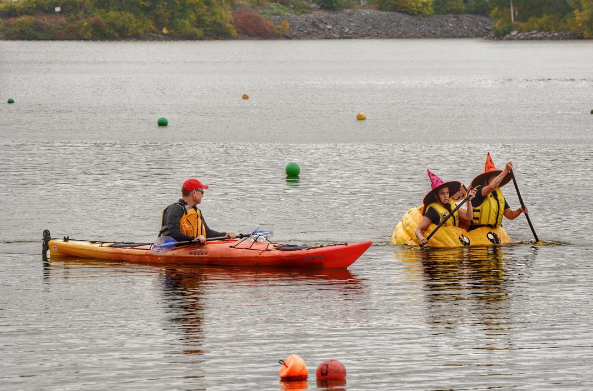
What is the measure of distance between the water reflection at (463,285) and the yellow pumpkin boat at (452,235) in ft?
0.44

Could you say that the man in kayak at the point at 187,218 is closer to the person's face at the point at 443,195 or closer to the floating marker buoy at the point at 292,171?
the person's face at the point at 443,195

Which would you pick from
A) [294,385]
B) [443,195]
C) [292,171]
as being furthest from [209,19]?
[294,385]

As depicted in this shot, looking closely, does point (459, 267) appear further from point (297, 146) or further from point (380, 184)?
point (297, 146)

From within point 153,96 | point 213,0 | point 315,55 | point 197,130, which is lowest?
point 197,130

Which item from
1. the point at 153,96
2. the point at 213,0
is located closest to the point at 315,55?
the point at 213,0

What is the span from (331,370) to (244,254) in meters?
7.06

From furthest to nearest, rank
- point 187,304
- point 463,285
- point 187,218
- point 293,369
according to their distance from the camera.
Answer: point 187,218 → point 463,285 → point 187,304 → point 293,369

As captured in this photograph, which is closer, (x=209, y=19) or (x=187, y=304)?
(x=187, y=304)

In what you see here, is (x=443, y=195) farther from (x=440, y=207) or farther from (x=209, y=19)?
(x=209, y=19)

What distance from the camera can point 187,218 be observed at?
2027 centimetres

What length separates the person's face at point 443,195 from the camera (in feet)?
68.4

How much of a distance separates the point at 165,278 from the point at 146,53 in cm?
12193

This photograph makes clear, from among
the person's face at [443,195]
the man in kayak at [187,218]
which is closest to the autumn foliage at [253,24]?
the person's face at [443,195]

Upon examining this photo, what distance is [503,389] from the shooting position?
1338 centimetres
